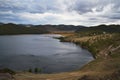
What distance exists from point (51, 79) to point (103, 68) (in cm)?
1528

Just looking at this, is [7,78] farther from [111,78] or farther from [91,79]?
[111,78]

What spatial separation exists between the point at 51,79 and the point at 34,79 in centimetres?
300

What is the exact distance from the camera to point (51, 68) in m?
67.6

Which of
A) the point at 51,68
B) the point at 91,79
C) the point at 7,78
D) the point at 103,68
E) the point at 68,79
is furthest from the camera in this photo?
the point at 51,68

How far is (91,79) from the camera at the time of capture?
3322 cm

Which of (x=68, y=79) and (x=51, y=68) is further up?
(x=68, y=79)

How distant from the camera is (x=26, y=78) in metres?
39.4

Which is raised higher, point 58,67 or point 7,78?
point 7,78

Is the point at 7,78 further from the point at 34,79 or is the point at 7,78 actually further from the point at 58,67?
the point at 58,67

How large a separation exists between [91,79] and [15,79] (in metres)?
13.1

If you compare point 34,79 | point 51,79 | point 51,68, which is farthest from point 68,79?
point 51,68

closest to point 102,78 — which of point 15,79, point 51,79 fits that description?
point 51,79

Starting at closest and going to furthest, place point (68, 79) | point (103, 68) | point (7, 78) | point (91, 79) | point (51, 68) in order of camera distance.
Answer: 1. point (91, 79)
2. point (7, 78)
3. point (68, 79)
4. point (103, 68)
5. point (51, 68)

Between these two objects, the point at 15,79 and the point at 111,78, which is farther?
the point at 15,79
